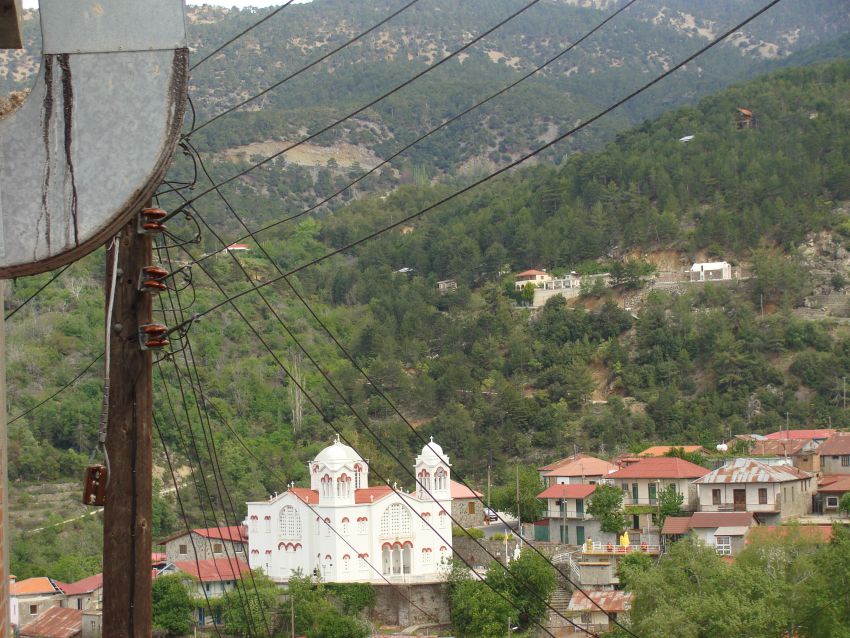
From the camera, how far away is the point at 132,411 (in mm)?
8031

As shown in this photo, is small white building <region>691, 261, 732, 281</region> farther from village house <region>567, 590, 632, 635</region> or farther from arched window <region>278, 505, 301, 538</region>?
village house <region>567, 590, 632, 635</region>

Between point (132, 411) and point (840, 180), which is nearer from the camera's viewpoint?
point (132, 411)

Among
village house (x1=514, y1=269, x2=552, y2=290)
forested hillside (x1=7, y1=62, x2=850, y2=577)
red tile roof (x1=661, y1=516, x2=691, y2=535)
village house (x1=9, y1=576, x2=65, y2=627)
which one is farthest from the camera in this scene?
village house (x1=514, y1=269, x2=552, y2=290)

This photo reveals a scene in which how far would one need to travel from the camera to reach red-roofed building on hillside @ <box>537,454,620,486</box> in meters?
57.6

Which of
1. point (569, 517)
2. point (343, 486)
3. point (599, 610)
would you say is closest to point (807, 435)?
point (569, 517)

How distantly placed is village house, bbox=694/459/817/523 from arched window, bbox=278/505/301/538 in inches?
555

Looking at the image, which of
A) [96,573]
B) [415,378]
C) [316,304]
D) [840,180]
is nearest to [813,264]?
[840,180]

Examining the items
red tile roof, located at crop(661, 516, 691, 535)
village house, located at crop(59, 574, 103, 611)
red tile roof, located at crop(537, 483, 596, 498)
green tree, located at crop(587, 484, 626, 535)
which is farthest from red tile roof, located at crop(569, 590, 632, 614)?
village house, located at crop(59, 574, 103, 611)

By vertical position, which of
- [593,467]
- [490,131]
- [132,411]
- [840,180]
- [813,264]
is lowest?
[132,411]

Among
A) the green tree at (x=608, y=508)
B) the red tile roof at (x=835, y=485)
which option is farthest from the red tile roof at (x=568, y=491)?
the red tile roof at (x=835, y=485)

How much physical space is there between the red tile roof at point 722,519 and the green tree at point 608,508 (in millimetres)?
3125

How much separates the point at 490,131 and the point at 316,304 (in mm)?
74685

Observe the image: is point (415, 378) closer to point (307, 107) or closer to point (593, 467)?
point (593, 467)

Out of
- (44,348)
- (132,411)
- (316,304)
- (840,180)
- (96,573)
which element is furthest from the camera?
(316,304)
